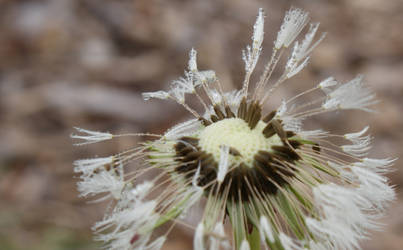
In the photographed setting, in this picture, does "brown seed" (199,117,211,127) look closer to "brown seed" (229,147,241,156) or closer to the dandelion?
the dandelion

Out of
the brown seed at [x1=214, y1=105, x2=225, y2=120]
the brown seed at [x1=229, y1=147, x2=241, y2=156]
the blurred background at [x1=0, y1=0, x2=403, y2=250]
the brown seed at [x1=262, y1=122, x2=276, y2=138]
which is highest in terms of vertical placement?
the blurred background at [x1=0, y1=0, x2=403, y2=250]

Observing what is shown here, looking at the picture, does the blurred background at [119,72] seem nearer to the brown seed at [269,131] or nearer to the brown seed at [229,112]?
the brown seed at [229,112]

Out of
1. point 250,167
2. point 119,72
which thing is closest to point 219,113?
point 250,167

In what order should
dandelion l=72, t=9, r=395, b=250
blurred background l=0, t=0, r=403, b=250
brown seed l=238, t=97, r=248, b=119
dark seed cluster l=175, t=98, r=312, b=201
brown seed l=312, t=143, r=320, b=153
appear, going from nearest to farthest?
1. dandelion l=72, t=9, r=395, b=250
2. dark seed cluster l=175, t=98, r=312, b=201
3. brown seed l=312, t=143, r=320, b=153
4. brown seed l=238, t=97, r=248, b=119
5. blurred background l=0, t=0, r=403, b=250

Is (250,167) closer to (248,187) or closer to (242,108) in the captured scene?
(248,187)

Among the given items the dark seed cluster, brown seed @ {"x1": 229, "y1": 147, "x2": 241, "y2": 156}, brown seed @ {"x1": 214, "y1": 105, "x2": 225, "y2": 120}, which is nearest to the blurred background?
brown seed @ {"x1": 214, "y1": 105, "x2": 225, "y2": 120}

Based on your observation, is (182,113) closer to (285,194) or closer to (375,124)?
(375,124)
